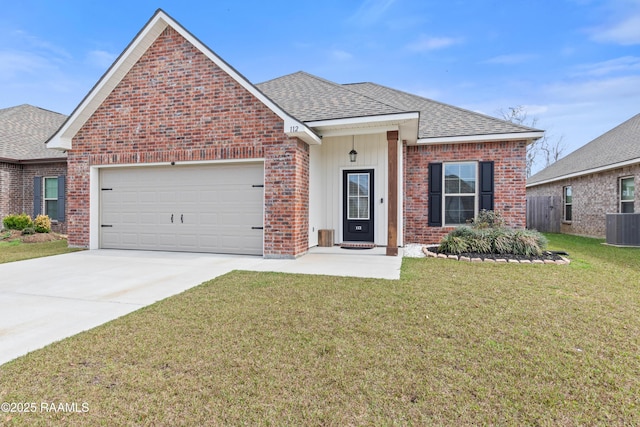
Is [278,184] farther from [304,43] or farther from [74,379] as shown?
[304,43]

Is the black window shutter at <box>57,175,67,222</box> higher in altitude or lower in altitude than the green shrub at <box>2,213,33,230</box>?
higher

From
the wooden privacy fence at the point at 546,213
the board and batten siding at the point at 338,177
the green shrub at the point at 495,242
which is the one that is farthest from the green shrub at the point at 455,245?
the wooden privacy fence at the point at 546,213

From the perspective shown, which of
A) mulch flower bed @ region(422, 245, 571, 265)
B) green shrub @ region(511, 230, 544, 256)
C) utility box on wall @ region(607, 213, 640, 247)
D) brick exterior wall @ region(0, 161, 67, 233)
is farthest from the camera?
brick exterior wall @ region(0, 161, 67, 233)

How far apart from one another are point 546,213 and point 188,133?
54.2 feet

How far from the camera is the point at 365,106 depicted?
25.5 feet

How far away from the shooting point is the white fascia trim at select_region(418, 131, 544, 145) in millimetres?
9305

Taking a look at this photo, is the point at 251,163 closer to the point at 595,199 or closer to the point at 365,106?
the point at 365,106

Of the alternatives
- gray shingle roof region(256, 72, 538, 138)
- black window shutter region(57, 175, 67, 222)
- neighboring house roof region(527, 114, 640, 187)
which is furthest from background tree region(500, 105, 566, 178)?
black window shutter region(57, 175, 67, 222)

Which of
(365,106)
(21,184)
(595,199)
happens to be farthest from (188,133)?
(595,199)

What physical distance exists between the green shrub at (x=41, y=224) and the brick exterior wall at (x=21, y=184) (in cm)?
48

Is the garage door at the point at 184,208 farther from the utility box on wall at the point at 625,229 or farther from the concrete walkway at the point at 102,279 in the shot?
the utility box on wall at the point at 625,229

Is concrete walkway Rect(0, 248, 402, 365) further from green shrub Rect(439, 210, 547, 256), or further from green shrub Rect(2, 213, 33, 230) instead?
green shrub Rect(2, 213, 33, 230)

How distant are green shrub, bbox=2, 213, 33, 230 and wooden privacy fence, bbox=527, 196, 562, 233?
2188 centimetres

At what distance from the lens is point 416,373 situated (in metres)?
2.51
